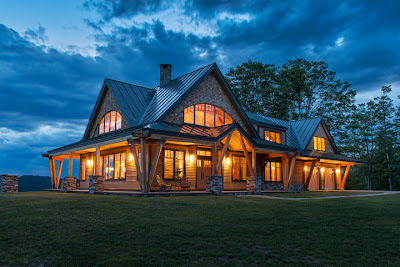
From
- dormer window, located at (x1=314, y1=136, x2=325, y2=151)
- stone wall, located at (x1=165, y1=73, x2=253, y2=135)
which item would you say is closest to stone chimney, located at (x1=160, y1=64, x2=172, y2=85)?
stone wall, located at (x1=165, y1=73, x2=253, y2=135)

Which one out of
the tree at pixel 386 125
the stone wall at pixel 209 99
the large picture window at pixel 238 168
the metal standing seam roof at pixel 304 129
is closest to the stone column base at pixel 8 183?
the stone wall at pixel 209 99

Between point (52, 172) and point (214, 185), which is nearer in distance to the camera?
point (214, 185)

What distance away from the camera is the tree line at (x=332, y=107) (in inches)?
1583

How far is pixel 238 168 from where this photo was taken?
883 inches

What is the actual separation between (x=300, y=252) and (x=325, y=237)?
1506 mm

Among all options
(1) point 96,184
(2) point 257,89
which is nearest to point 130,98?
(1) point 96,184

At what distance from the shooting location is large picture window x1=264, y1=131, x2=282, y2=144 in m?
26.2

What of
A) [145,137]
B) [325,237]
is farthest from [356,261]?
[145,137]

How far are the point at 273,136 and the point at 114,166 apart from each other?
12948 mm

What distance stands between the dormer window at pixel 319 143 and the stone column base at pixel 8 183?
2380cm

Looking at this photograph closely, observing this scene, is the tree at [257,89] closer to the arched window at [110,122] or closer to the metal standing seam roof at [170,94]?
the metal standing seam roof at [170,94]

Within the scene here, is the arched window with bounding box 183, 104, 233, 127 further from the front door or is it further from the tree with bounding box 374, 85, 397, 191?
the tree with bounding box 374, 85, 397, 191

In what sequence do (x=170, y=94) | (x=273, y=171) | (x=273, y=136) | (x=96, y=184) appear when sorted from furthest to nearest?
(x=273, y=136)
(x=273, y=171)
(x=170, y=94)
(x=96, y=184)

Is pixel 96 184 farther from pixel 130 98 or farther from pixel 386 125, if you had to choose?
pixel 386 125
